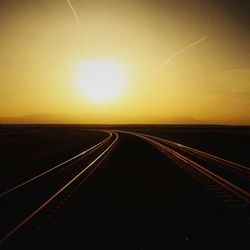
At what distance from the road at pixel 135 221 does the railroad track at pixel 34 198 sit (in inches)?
3.4

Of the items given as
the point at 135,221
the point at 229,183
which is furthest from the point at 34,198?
the point at 229,183

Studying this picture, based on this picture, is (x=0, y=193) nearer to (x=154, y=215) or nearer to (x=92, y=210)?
(x=92, y=210)

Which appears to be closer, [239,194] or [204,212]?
[204,212]

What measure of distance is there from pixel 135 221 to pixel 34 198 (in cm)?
404

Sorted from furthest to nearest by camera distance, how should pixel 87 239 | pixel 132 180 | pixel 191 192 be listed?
pixel 132 180 < pixel 191 192 < pixel 87 239

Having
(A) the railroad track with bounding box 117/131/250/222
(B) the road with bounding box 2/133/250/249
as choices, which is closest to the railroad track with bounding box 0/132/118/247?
(B) the road with bounding box 2/133/250/249

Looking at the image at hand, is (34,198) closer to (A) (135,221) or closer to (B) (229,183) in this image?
(A) (135,221)

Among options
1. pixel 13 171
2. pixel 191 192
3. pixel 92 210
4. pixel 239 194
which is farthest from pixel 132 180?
pixel 13 171

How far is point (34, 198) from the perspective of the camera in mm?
11039

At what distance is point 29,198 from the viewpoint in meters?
11.1

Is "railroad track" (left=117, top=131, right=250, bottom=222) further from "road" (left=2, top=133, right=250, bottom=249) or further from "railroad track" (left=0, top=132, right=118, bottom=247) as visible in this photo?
"railroad track" (left=0, top=132, right=118, bottom=247)

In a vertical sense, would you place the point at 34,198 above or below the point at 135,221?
below

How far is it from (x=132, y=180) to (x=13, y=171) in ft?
23.7

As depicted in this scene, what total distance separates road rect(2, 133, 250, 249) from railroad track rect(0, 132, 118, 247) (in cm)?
9
